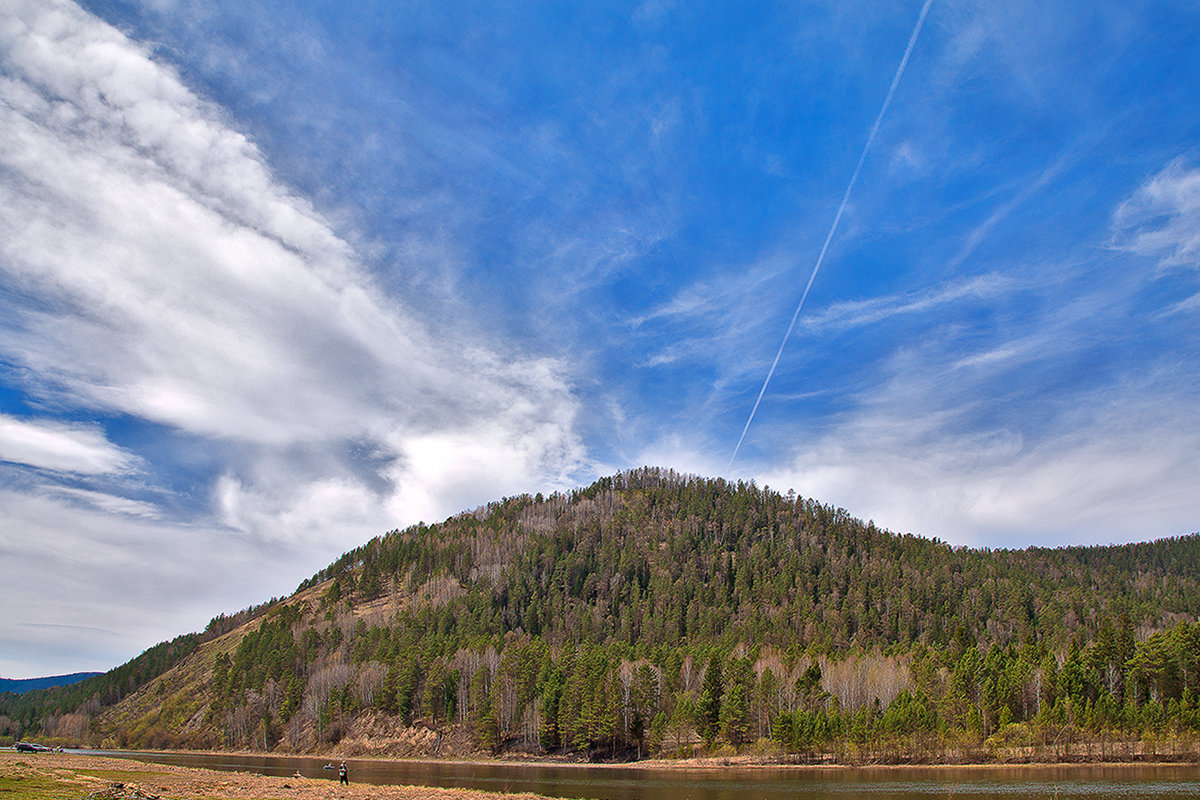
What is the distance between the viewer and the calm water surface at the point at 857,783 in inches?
2152

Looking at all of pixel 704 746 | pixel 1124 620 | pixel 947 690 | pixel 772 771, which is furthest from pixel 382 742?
pixel 1124 620

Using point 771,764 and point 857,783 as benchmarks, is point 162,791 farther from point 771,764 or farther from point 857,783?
point 771,764

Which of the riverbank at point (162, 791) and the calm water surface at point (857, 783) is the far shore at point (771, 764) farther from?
the riverbank at point (162, 791)

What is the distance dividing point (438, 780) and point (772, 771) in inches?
1614

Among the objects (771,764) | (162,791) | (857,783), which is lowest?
(771,764)

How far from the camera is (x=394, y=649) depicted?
178 m

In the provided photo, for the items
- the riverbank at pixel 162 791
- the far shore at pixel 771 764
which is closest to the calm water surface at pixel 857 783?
the far shore at pixel 771 764

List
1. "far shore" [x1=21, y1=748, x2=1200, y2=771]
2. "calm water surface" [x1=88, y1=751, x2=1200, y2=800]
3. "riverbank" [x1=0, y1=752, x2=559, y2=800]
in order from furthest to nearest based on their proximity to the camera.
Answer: "far shore" [x1=21, y1=748, x2=1200, y2=771]
"calm water surface" [x1=88, y1=751, x2=1200, y2=800]
"riverbank" [x1=0, y1=752, x2=559, y2=800]

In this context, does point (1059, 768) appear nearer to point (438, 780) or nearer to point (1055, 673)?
point (1055, 673)

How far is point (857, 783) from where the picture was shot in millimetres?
68062

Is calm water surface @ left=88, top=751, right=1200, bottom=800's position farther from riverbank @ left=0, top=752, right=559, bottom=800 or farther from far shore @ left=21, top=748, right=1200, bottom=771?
riverbank @ left=0, top=752, right=559, bottom=800

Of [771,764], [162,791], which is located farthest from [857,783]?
[162,791]

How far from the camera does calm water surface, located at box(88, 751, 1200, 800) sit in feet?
179

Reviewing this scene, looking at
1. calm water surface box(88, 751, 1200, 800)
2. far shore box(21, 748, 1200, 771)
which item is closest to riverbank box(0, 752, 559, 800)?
calm water surface box(88, 751, 1200, 800)
